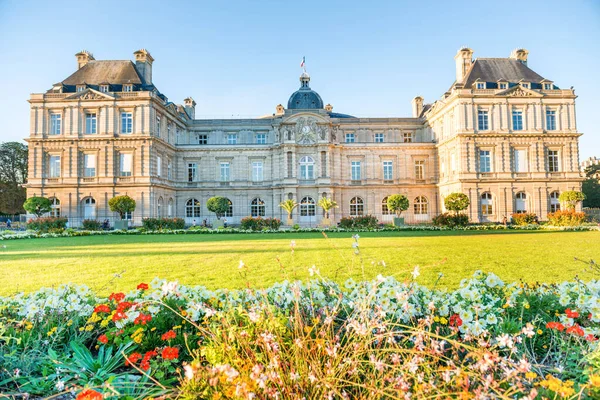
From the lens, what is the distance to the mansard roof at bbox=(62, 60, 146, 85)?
102ft

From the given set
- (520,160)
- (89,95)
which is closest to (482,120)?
(520,160)

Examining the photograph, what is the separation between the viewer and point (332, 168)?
34.1 m

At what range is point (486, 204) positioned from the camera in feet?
100

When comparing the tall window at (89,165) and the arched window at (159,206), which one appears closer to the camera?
the tall window at (89,165)

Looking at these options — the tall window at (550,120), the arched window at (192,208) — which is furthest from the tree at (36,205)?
the tall window at (550,120)

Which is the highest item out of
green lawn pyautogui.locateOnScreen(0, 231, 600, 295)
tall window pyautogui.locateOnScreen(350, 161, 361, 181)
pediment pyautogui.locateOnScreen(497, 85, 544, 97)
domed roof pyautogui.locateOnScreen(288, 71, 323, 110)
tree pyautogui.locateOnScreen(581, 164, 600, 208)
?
domed roof pyautogui.locateOnScreen(288, 71, 323, 110)

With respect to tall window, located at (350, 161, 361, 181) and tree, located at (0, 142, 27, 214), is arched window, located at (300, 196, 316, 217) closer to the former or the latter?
tall window, located at (350, 161, 361, 181)

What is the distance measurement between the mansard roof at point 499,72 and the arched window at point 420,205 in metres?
11.2

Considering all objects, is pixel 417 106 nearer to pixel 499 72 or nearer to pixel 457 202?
pixel 499 72

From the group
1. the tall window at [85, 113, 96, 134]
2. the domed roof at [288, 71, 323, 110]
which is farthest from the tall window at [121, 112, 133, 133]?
the domed roof at [288, 71, 323, 110]

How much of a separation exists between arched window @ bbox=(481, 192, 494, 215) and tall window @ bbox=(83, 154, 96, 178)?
33.9 metres

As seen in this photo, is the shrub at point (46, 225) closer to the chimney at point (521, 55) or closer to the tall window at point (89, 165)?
the tall window at point (89, 165)

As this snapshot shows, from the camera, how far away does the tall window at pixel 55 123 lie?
1185 inches

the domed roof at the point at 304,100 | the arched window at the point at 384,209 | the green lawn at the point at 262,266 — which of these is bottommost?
the green lawn at the point at 262,266
